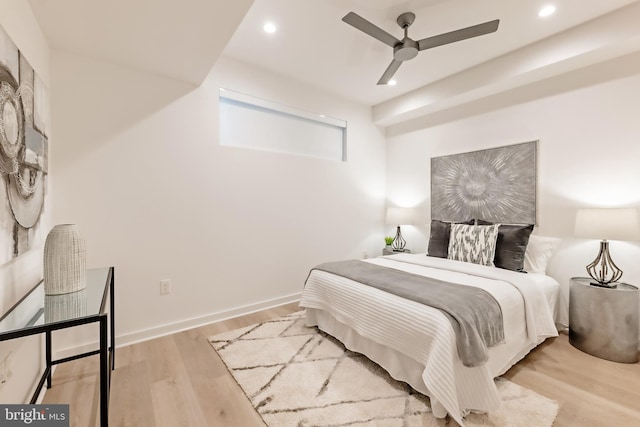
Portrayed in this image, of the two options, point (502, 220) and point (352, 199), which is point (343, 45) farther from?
point (502, 220)

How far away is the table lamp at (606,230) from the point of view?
2.06 meters

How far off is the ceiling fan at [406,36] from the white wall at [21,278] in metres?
1.82

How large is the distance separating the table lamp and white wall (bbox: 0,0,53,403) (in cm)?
371

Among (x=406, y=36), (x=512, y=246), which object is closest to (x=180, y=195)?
(x=406, y=36)

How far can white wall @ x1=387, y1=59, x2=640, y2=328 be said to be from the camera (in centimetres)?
237

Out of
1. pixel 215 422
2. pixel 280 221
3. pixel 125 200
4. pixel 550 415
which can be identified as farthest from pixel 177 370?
pixel 550 415

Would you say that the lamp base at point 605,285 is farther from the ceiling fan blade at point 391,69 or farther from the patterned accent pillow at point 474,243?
the ceiling fan blade at point 391,69

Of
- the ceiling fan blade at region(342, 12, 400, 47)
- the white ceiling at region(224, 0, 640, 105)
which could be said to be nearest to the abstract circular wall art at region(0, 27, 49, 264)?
the white ceiling at region(224, 0, 640, 105)

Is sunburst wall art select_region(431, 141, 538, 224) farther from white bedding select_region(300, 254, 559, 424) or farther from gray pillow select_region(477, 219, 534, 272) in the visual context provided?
white bedding select_region(300, 254, 559, 424)

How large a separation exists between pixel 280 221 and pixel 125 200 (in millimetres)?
1532

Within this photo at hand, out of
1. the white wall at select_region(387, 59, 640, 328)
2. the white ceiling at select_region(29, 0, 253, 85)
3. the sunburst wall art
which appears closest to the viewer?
the white ceiling at select_region(29, 0, 253, 85)

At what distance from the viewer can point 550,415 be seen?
5.01 feet

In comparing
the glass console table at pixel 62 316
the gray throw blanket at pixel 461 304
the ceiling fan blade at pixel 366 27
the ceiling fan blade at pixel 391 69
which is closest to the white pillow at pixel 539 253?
the gray throw blanket at pixel 461 304

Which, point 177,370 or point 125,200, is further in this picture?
point 125,200
